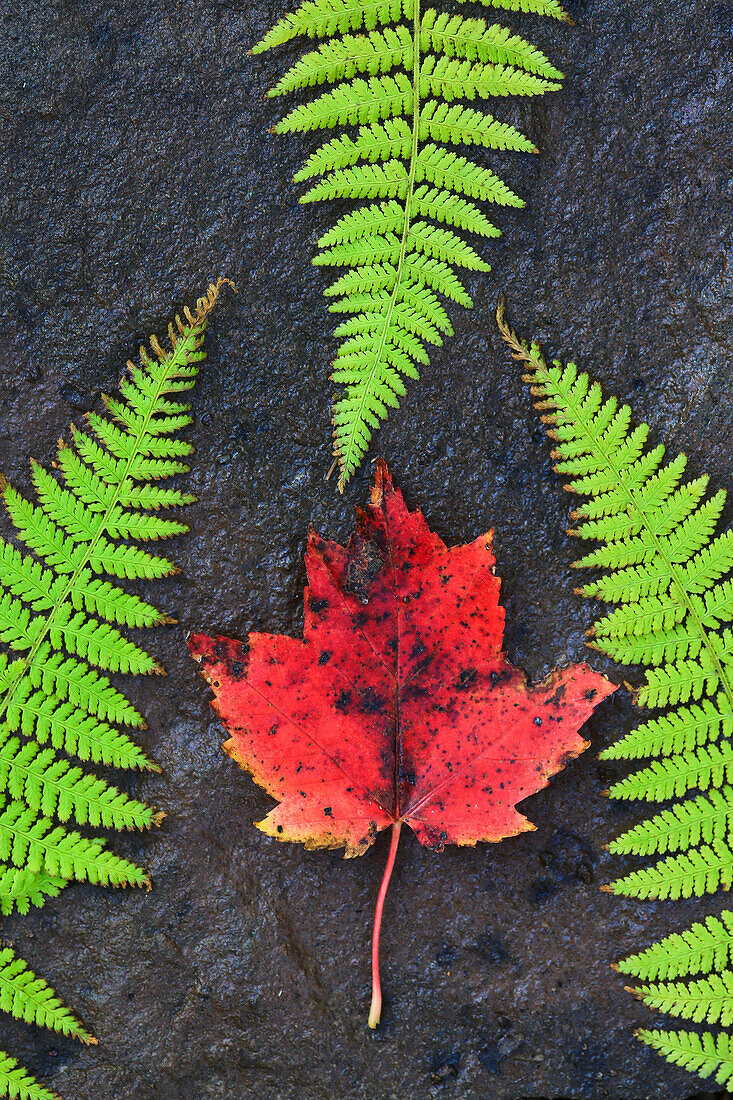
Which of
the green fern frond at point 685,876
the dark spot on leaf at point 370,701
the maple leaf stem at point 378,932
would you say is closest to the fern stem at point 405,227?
the dark spot on leaf at point 370,701

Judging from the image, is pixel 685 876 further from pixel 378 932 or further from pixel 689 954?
pixel 378 932

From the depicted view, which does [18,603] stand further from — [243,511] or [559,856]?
A: [559,856]

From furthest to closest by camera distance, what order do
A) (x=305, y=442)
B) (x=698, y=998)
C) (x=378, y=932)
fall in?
(x=305, y=442) → (x=378, y=932) → (x=698, y=998)

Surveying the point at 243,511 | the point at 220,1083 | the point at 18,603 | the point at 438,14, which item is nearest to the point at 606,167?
the point at 438,14

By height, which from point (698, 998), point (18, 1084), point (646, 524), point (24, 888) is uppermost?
point (646, 524)

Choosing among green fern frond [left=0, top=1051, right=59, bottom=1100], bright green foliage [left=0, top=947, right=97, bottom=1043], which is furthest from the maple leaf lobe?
green fern frond [left=0, top=1051, right=59, bottom=1100]

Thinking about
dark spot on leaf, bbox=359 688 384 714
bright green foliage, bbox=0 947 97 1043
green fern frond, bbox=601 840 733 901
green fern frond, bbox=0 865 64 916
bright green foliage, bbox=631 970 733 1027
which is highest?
green fern frond, bbox=601 840 733 901

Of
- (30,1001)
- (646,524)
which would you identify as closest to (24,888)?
(30,1001)

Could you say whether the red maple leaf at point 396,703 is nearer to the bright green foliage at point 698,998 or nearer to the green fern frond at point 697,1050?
the bright green foliage at point 698,998

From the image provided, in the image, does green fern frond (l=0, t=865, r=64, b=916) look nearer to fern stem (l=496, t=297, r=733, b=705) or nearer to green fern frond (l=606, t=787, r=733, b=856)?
green fern frond (l=606, t=787, r=733, b=856)
